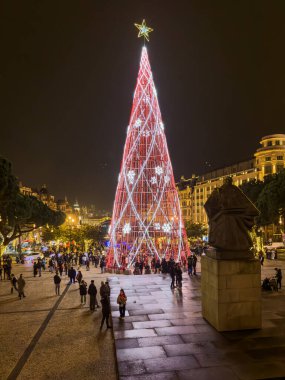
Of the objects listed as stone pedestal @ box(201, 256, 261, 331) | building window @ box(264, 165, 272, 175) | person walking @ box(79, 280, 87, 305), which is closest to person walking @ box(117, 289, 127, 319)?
stone pedestal @ box(201, 256, 261, 331)

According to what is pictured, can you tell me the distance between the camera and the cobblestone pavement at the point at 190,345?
8.34 meters

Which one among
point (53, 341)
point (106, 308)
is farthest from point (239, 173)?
point (53, 341)

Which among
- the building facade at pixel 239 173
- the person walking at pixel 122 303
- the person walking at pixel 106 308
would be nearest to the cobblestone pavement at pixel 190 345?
the person walking at pixel 122 303

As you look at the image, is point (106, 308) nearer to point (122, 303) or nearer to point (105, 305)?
point (105, 305)

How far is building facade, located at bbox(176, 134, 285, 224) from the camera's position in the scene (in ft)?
255

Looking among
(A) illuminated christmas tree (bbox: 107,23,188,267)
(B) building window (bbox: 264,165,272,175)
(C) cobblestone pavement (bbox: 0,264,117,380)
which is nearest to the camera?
(C) cobblestone pavement (bbox: 0,264,117,380)

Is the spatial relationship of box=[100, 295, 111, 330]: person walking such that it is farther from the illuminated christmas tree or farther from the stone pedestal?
the illuminated christmas tree

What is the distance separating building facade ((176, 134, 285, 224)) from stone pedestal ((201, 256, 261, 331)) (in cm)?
5938

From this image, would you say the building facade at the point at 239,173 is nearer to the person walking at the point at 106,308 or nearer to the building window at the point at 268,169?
the building window at the point at 268,169

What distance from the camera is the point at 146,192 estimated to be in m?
26.4

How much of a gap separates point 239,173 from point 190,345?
3393 inches

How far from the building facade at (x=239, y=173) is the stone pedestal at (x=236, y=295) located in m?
59.4

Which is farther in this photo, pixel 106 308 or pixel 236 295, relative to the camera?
pixel 106 308

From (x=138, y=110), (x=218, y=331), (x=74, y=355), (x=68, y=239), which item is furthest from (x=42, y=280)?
(x=68, y=239)
